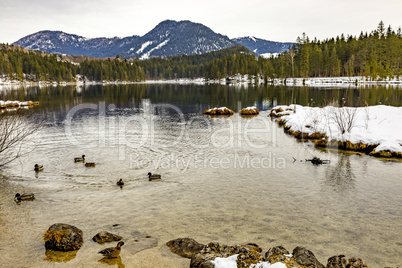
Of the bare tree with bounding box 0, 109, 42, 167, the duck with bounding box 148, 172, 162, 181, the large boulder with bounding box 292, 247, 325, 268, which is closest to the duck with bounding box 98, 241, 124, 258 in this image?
the large boulder with bounding box 292, 247, 325, 268

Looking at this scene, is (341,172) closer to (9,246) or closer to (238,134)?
(238,134)

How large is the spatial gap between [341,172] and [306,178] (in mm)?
2931

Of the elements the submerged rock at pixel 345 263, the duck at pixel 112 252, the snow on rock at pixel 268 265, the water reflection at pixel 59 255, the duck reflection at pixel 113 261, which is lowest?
the water reflection at pixel 59 255

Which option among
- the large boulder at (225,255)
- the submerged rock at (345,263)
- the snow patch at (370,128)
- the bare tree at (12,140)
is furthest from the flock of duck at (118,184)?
the snow patch at (370,128)

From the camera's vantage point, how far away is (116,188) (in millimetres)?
15281

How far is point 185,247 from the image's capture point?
894 cm

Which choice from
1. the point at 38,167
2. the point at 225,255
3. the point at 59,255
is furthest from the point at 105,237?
the point at 38,167

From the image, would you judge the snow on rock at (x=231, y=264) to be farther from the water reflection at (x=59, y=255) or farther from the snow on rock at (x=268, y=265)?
the water reflection at (x=59, y=255)

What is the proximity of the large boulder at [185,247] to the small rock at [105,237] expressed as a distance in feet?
6.54

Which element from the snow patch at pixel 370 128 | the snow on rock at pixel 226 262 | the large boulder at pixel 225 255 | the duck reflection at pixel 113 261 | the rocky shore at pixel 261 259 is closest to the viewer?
the rocky shore at pixel 261 259

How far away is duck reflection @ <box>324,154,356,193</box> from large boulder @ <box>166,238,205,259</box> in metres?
9.50

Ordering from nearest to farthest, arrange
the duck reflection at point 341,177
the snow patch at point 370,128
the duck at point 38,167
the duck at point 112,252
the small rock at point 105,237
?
the duck at point 112,252
the small rock at point 105,237
the duck reflection at point 341,177
the duck at point 38,167
the snow patch at point 370,128

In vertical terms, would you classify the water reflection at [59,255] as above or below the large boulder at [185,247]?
below

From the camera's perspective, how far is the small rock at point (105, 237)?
31.4 ft
